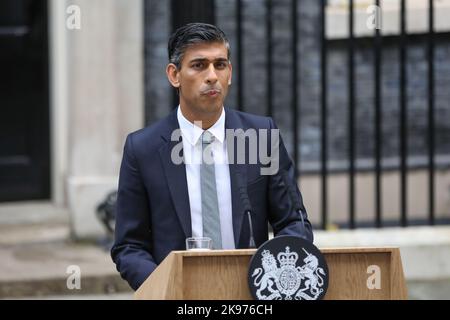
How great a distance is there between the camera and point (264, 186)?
14.8 ft

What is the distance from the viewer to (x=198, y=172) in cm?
446

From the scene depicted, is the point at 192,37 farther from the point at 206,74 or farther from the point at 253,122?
the point at 253,122

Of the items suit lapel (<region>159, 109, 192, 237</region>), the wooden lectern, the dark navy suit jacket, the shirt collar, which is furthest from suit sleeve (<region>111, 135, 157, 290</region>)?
the wooden lectern

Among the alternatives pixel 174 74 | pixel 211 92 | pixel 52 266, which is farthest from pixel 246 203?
pixel 52 266

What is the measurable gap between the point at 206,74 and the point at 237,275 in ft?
2.73

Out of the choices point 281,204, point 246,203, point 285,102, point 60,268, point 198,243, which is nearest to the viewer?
point 198,243

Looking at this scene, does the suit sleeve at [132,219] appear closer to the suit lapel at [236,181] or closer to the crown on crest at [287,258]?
the suit lapel at [236,181]

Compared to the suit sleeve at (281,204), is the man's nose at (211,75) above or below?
above

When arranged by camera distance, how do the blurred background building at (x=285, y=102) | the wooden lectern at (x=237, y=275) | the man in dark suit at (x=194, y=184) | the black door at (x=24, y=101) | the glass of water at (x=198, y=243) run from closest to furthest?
1. the wooden lectern at (x=237, y=275)
2. the glass of water at (x=198, y=243)
3. the man in dark suit at (x=194, y=184)
4. the blurred background building at (x=285, y=102)
5. the black door at (x=24, y=101)

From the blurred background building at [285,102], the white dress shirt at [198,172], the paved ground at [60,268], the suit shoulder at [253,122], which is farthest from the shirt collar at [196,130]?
the blurred background building at [285,102]

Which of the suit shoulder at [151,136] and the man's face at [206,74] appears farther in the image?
the suit shoulder at [151,136]

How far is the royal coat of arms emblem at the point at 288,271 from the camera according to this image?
12.1 ft

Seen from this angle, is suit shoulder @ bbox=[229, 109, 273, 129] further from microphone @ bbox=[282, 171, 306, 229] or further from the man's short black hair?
the man's short black hair
